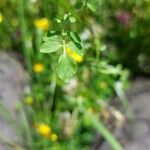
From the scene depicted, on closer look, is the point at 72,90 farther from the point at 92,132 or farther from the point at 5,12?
the point at 5,12

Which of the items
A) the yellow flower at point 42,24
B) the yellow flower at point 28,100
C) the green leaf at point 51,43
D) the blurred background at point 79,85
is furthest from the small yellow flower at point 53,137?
the green leaf at point 51,43

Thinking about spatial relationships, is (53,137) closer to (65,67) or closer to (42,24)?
(42,24)

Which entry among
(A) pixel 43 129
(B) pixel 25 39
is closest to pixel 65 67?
(A) pixel 43 129

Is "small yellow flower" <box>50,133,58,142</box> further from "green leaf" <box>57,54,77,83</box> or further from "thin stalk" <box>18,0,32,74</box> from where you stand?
"green leaf" <box>57,54,77,83</box>

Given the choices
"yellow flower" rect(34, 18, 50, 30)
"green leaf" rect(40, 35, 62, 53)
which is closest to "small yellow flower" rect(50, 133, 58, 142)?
"yellow flower" rect(34, 18, 50, 30)

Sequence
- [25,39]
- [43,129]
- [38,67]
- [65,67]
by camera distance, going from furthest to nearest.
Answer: [38,67] < [25,39] < [43,129] < [65,67]

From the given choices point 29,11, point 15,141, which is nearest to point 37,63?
point 29,11

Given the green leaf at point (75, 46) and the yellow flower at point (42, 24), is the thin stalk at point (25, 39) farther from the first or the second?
the green leaf at point (75, 46)
